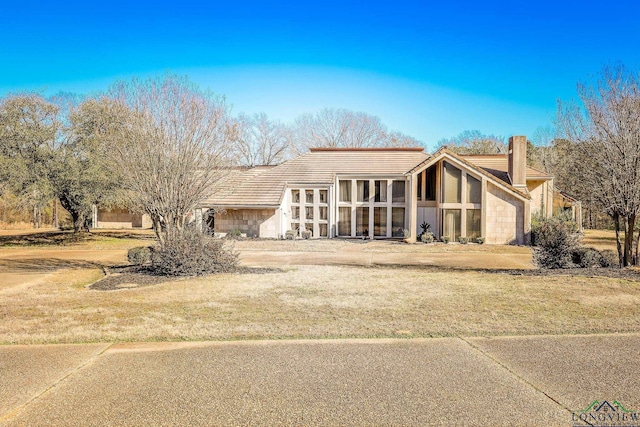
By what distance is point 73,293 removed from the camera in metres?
9.88

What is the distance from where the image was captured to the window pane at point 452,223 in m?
23.9

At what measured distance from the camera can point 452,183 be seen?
23.8 m

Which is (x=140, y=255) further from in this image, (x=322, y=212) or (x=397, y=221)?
(x=397, y=221)

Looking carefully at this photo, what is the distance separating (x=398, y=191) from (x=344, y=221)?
3553mm

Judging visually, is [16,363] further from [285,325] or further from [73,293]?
[73,293]

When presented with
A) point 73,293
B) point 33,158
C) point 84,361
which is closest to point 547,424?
point 84,361

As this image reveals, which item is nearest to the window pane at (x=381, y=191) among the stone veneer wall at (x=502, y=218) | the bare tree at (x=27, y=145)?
the stone veneer wall at (x=502, y=218)

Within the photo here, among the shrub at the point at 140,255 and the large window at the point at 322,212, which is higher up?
the large window at the point at 322,212

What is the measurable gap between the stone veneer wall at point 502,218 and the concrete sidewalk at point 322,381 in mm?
17669

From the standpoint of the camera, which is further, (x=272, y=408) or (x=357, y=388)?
(x=357, y=388)

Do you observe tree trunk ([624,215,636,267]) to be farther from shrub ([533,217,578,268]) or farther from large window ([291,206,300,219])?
large window ([291,206,300,219])

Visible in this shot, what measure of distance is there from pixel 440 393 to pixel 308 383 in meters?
A: 1.30

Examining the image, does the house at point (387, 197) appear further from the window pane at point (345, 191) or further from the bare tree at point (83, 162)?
→ the bare tree at point (83, 162)

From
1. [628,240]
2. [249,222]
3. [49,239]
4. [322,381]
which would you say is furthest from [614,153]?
[49,239]
